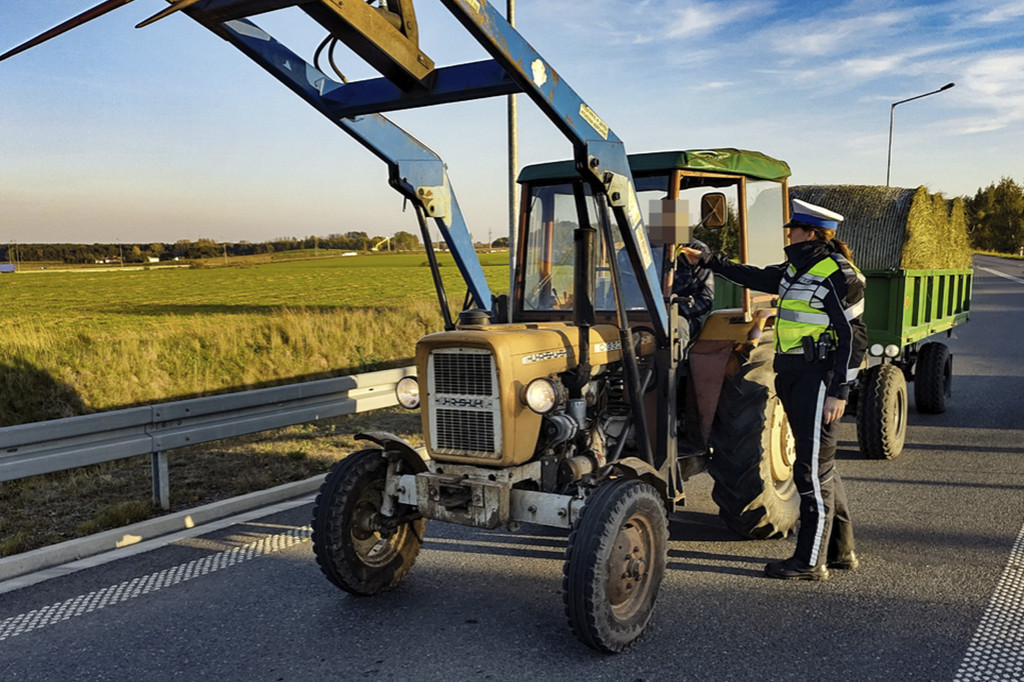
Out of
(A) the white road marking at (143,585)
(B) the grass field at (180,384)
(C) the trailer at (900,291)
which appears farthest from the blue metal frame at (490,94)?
(C) the trailer at (900,291)

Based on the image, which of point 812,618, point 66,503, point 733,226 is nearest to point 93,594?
point 66,503

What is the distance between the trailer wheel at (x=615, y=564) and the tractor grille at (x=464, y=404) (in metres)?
0.61

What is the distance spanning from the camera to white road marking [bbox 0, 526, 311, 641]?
395 centimetres

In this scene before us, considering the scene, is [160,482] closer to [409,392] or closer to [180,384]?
[409,392]

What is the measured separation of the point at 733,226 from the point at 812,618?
254cm

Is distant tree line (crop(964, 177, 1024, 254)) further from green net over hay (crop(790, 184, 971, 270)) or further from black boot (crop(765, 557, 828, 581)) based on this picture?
black boot (crop(765, 557, 828, 581))

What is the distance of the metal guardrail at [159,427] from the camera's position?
502 centimetres

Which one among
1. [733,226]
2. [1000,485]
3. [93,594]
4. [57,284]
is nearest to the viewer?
[93,594]

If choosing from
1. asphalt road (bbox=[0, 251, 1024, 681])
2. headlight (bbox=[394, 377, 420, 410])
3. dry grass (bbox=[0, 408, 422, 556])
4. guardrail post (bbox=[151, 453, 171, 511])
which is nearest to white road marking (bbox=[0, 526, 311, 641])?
asphalt road (bbox=[0, 251, 1024, 681])

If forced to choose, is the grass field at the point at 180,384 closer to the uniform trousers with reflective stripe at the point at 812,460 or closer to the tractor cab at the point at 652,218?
the tractor cab at the point at 652,218

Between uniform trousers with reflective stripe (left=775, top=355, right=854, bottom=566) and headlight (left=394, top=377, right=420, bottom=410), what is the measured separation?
2.03m

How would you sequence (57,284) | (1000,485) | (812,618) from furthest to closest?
(57,284) → (1000,485) → (812,618)

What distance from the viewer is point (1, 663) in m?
3.55

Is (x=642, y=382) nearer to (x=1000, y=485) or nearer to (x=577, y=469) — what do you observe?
(x=577, y=469)
